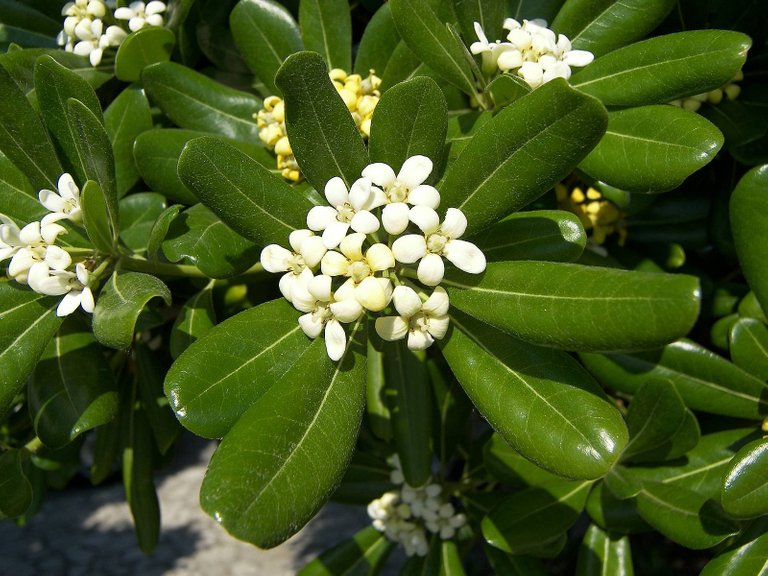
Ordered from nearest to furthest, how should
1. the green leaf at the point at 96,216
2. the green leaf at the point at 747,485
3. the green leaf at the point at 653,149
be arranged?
the green leaf at the point at 96,216, the green leaf at the point at 653,149, the green leaf at the point at 747,485

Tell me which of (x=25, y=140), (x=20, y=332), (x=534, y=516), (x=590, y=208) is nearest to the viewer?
(x=20, y=332)

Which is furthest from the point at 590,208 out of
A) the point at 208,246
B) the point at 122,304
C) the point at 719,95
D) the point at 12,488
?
the point at 12,488

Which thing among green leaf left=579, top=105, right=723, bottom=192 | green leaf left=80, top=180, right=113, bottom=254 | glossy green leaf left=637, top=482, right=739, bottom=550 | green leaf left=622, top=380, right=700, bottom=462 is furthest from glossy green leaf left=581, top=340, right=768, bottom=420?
green leaf left=80, top=180, right=113, bottom=254

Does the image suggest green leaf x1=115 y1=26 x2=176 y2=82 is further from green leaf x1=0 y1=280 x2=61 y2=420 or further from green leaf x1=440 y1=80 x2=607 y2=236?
green leaf x1=440 y1=80 x2=607 y2=236

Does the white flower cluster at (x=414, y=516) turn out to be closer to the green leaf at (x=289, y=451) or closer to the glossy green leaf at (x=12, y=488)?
the glossy green leaf at (x=12, y=488)

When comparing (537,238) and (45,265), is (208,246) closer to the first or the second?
(45,265)

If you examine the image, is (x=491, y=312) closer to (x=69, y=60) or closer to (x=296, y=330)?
(x=296, y=330)

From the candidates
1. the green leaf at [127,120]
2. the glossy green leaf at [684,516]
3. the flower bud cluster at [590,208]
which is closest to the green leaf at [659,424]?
the glossy green leaf at [684,516]
